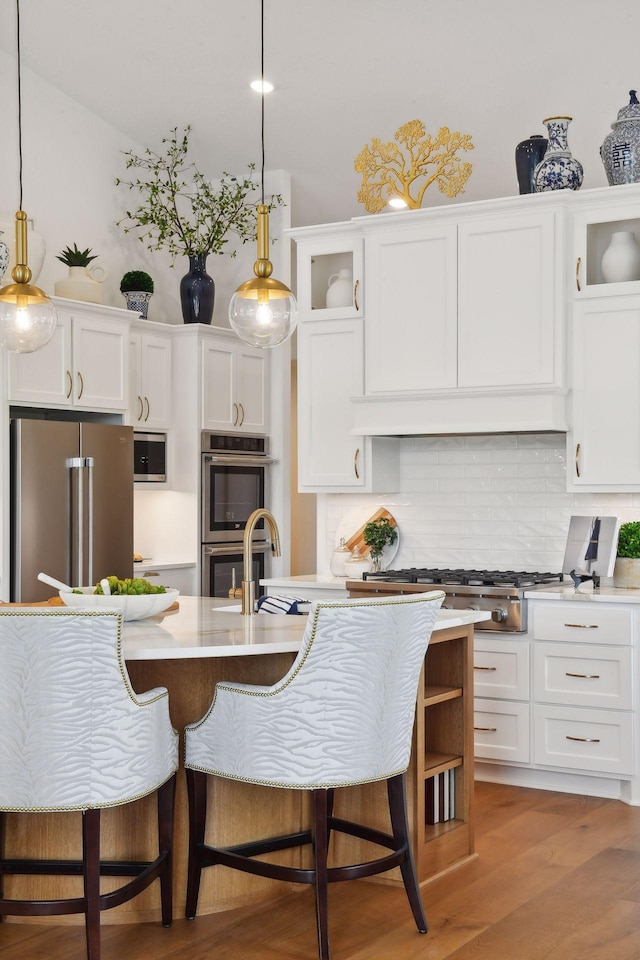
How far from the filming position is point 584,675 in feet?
15.0

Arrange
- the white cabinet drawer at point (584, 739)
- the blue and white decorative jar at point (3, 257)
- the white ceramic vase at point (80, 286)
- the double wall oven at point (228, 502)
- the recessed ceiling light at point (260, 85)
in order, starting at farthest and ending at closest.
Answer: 1. the double wall oven at point (228, 502)
2. the recessed ceiling light at point (260, 85)
3. the white ceramic vase at point (80, 286)
4. the blue and white decorative jar at point (3, 257)
5. the white cabinet drawer at point (584, 739)

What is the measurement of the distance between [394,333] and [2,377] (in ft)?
6.47

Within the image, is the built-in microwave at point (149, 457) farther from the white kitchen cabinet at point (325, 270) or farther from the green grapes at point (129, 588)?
the green grapes at point (129, 588)

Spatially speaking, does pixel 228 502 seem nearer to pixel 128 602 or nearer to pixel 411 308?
pixel 411 308

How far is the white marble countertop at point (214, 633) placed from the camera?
2.88 m

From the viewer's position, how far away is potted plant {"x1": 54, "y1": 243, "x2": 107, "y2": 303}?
6.07 meters

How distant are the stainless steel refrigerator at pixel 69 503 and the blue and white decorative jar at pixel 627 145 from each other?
2.92 m

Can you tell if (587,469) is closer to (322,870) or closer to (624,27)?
(624,27)

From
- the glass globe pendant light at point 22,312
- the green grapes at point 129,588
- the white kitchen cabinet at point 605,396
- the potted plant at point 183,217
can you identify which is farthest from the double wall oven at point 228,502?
the green grapes at point 129,588

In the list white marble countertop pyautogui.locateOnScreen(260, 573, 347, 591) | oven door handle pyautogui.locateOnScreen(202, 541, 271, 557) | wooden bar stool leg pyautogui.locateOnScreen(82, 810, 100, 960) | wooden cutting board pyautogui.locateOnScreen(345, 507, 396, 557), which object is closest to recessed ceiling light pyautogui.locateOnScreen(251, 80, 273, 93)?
wooden cutting board pyautogui.locateOnScreen(345, 507, 396, 557)

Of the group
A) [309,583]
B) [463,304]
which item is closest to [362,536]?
[309,583]

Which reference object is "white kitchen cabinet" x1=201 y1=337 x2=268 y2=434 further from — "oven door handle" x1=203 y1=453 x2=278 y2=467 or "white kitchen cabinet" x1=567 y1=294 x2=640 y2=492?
"white kitchen cabinet" x1=567 y1=294 x2=640 y2=492

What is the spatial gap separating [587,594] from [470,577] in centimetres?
54

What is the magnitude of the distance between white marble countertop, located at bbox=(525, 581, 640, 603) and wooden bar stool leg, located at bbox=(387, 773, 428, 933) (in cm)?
174
